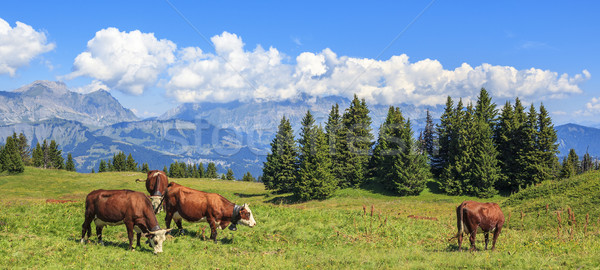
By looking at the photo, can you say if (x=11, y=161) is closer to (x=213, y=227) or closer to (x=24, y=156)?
(x=24, y=156)

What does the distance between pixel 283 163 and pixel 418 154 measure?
74.6 feet

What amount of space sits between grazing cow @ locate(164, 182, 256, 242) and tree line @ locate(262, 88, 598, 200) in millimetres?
35976

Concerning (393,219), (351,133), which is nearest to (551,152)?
(351,133)

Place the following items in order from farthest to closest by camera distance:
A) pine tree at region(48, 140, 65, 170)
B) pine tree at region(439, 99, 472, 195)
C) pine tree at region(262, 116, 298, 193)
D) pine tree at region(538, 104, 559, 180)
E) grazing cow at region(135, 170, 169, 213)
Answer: pine tree at region(48, 140, 65, 170)
pine tree at region(262, 116, 298, 193)
pine tree at region(439, 99, 472, 195)
pine tree at region(538, 104, 559, 180)
grazing cow at region(135, 170, 169, 213)

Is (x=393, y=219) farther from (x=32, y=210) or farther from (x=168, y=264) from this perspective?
(x=32, y=210)

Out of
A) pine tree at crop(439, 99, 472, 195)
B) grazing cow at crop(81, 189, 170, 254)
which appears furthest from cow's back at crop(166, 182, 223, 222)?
pine tree at crop(439, 99, 472, 195)

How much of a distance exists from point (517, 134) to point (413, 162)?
16.1m

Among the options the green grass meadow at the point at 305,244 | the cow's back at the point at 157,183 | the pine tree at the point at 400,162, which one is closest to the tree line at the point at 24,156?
the green grass meadow at the point at 305,244

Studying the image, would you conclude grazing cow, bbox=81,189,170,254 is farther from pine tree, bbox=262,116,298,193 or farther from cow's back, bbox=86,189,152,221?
pine tree, bbox=262,116,298,193

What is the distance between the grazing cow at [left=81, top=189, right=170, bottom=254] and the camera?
43.8 ft

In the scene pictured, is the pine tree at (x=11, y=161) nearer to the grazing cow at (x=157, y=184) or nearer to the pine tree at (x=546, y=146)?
the grazing cow at (x=157, y=184)

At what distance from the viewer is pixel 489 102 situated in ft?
197

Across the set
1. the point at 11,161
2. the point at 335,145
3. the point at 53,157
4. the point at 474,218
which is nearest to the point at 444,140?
the point at 335,145

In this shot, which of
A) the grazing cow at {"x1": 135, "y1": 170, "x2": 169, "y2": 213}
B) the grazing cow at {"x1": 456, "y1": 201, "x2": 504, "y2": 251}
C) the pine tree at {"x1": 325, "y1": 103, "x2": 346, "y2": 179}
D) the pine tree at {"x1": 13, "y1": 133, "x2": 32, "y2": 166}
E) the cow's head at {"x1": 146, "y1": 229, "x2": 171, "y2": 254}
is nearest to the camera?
the cow's head at {"x1": 146, "y1": 229, "x2": 171, "y2": 254}
